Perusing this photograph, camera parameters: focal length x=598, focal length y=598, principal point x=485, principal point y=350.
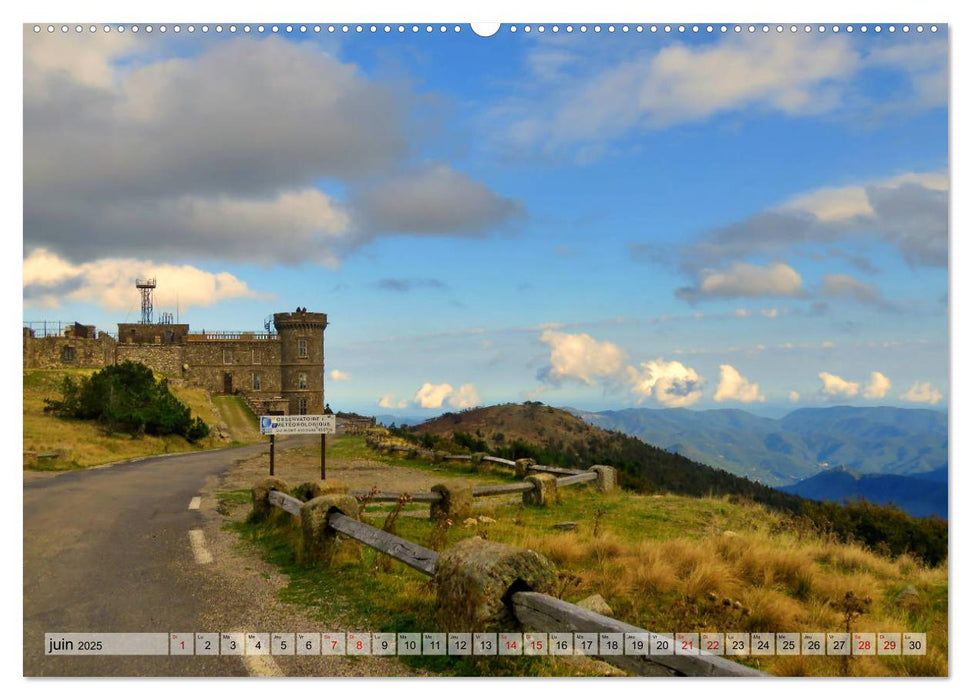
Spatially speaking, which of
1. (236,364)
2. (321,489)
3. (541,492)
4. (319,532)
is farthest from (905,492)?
(319,532)

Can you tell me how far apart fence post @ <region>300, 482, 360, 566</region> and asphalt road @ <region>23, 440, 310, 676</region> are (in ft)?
4.81

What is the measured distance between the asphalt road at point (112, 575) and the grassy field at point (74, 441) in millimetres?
6638

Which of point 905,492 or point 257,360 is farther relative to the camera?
point 905,492

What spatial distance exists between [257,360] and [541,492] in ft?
163

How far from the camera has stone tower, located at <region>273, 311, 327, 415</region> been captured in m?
57.9

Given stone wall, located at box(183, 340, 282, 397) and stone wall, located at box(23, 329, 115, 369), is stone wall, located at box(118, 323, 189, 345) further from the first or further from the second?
stone wall, located at box(23, 329, 115, 369)

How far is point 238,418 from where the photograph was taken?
50000mm

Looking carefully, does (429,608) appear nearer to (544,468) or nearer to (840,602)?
(840,602)

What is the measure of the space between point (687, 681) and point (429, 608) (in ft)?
11.4

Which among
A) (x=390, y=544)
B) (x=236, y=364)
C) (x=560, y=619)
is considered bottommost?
(x=390, y=544)

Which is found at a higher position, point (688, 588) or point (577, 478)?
point (688, 588)

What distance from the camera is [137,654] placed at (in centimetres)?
538

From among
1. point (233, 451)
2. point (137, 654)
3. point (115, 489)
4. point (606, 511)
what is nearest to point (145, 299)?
point (233, 451)

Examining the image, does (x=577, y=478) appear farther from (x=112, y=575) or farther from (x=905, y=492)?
(x=905, y=492)
